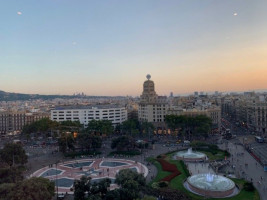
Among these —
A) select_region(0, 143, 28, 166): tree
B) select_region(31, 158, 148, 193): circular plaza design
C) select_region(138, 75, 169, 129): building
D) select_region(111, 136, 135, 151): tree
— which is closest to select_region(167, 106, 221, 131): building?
select_region(138, 75, 169, 129): building

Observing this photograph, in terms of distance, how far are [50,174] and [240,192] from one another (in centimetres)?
3345

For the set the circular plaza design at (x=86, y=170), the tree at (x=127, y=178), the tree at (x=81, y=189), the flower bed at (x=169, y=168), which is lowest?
the circular plaza design at (x=86, y=170)

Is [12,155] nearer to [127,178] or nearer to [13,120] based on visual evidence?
[127,178]

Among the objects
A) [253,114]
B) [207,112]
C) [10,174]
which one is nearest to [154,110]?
[207,112]

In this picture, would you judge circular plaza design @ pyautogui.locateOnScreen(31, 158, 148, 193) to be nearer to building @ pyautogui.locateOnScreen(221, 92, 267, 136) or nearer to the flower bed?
the flower bed

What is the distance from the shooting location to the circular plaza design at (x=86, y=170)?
4622 cm

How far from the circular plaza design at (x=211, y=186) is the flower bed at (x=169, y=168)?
3.25 metres

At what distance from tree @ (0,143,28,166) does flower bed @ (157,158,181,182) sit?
27.2 meters

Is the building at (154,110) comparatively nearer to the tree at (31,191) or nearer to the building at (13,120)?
the building at (13,120)

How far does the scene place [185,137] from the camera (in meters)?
85.4

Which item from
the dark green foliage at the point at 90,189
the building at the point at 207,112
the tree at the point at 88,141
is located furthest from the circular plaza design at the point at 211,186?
the building at the point at 207,112

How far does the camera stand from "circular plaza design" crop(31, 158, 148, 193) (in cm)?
4622

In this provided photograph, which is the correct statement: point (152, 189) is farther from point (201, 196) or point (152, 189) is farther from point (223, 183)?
point (223, 183)

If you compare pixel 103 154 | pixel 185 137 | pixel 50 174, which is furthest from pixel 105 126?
pixel 50 174
